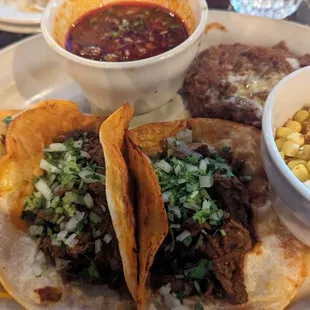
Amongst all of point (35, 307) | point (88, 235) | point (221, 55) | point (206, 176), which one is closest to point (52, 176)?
point (88, 235)

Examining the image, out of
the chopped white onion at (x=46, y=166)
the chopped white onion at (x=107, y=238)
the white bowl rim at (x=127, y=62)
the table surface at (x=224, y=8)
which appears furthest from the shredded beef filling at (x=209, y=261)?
the table surface at (x=224, y=8)

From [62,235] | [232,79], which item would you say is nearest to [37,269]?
[62,235]

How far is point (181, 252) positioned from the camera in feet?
Answer: 6.18

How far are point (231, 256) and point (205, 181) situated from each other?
1.18ft

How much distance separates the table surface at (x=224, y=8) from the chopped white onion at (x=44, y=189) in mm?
1739

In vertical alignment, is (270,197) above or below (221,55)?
below

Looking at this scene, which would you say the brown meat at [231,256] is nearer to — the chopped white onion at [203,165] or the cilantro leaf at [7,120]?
the chopped white onion at [203,165]

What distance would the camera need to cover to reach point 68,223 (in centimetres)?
194

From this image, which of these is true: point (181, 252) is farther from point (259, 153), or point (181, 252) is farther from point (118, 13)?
point (118, 13)

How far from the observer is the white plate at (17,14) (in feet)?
10.0

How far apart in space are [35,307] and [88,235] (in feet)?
1.21

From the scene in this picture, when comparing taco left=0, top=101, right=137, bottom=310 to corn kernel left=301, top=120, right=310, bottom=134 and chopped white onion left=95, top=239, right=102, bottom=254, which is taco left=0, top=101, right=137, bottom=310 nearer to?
chopped white onion left=95, top=239, right=102, bottom=254

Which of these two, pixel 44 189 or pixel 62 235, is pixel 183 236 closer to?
pixel 62 235

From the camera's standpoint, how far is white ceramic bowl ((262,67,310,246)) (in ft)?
5.73
